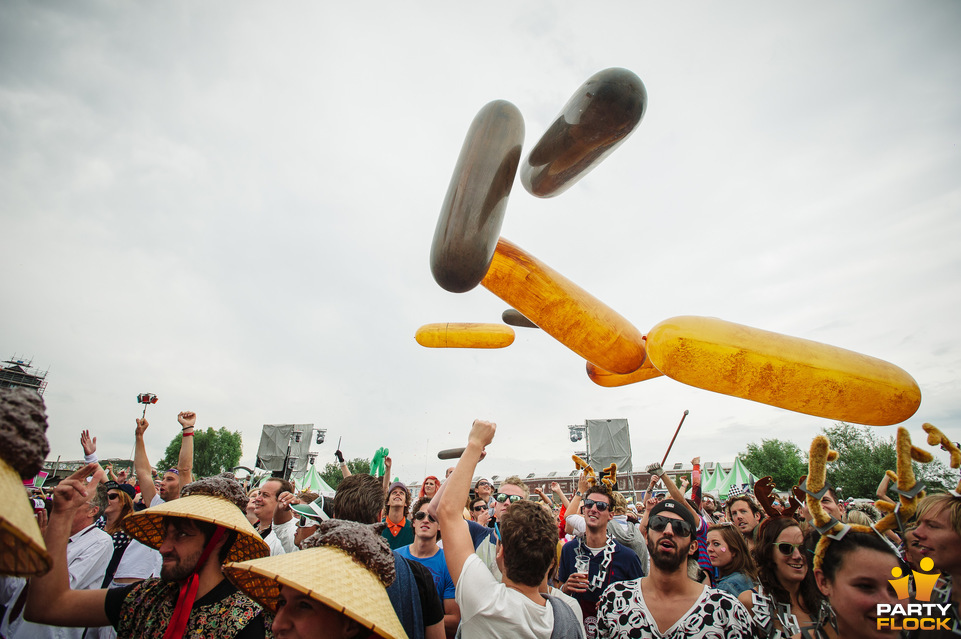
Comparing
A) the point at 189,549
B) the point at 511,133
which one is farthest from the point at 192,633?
the point at 511,133

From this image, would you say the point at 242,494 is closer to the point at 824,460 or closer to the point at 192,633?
the point at 192,633

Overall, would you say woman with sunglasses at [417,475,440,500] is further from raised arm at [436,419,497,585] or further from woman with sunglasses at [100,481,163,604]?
raised arm at [436,419,497,585]

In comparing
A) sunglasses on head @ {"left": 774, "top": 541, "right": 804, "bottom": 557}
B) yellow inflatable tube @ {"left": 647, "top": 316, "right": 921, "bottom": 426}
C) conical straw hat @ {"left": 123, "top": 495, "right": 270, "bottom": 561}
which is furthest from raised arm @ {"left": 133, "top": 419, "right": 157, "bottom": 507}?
sunglasses on head @ {"left": 774, "top": 541, "right": 804, "bottom": 557}

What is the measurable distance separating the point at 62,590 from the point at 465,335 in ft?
10.0

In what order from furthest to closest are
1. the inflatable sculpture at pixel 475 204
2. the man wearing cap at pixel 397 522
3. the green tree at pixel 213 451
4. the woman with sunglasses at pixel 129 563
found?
the green tree at pixel 213 451 → the man wearing cap at pixel 397 522 → the woman with sunglasses at pixel 129 563 → the inflatable sculpture at pixel 475 204

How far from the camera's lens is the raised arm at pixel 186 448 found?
145 inches

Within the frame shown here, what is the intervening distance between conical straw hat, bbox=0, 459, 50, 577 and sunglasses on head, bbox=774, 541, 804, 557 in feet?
13.5

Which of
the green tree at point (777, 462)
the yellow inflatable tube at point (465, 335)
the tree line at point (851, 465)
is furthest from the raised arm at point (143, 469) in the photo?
the green tree at point (777, 462)

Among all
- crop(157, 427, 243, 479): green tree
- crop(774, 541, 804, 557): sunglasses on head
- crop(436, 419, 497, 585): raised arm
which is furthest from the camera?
crop(157, 427, 243, 479): green tree

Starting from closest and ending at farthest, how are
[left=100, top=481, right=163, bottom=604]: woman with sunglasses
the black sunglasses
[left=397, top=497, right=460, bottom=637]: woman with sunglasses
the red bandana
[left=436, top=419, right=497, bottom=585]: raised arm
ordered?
the red bandana, [left=436, top=419, right=497, bottom=585]: raised arm, the black sunglasses, [left=397, top=497, right=460, bottom=637]: woman with sunglasses, [left=100, top=481, right=163, bottom=604]: woman with sunglasses

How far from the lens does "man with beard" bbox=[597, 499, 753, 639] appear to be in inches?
100

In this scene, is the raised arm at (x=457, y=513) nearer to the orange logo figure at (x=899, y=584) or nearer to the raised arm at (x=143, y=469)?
the orange logo figure at (x=899, y=584)

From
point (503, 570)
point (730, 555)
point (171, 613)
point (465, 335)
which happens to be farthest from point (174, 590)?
point (730, 555)

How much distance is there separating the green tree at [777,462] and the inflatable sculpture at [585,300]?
5053 cm
